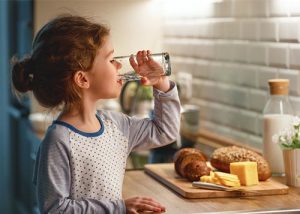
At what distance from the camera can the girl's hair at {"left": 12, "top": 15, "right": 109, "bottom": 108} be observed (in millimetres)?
1752

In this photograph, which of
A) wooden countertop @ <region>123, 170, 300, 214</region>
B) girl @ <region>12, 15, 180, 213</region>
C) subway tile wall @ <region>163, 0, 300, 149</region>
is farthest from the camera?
subway tile wall @ <region>163, 0, 300, 149</region>

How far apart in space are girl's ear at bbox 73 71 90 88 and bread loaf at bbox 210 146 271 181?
544 millimetres

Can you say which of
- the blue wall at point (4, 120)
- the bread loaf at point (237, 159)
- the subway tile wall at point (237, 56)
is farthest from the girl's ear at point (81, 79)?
the blue wall at point (4, 120)

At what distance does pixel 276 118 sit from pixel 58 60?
791 millimetres

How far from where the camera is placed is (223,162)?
212cm

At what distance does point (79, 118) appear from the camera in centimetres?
179

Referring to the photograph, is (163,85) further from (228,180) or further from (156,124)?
(228,180)

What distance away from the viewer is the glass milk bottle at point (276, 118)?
7.22 ft

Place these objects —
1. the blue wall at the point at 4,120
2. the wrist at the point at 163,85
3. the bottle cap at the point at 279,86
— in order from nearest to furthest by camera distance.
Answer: the wrist at the point at 163,85 → the bottle cap at the point at 279,86 → the blue wall at the point at 4,120

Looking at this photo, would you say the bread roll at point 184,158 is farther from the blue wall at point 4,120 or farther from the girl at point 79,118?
the blue wall at point 4,120

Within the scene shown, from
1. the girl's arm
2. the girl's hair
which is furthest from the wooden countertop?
the girl's hair

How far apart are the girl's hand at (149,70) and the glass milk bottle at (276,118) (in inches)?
18.0

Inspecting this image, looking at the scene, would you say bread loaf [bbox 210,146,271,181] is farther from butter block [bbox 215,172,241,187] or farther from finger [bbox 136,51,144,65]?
finger [bbox 136,51,144,65]

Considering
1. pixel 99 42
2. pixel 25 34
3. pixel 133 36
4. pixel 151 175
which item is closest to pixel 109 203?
pixel 99 42
